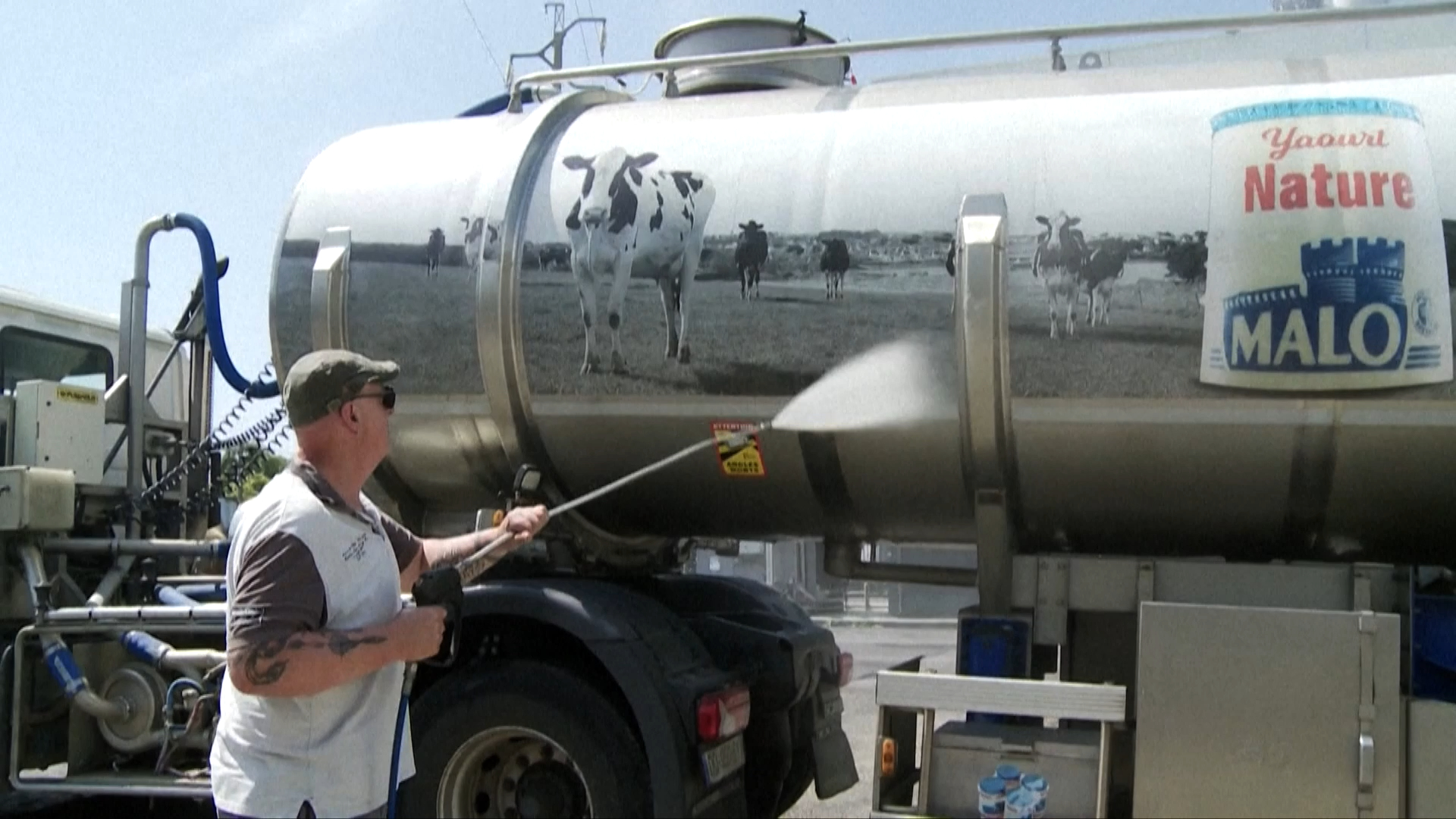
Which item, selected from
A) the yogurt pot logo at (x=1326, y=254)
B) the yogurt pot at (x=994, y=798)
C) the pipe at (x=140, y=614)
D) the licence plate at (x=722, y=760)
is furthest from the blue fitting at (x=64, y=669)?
the yogurt pot logo at (x=1326, y=254)

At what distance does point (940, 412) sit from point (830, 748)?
1.82m

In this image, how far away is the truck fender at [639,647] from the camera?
4.65 meters

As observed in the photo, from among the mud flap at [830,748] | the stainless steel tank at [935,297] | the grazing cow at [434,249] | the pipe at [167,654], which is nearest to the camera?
the stainless steel tank at [935,297]

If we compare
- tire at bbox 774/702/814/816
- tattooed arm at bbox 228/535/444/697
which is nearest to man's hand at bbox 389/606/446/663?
tattooed arm at bbox 228/535/444/697

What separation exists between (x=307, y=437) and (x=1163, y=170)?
2843 millimetres

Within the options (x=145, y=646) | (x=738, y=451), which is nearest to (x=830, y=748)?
(x=738, y=451)

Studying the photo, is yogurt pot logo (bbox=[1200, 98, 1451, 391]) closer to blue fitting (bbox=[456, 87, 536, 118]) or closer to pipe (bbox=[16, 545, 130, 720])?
blue fitting (bbox=[456, 87, 536, 118])

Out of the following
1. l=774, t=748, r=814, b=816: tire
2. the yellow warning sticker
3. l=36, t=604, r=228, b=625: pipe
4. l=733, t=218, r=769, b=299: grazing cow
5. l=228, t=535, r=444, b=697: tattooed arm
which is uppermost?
l=733, t=218, r=769, b=299: grazing cow

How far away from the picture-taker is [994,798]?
4.15m

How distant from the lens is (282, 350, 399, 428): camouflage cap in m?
3.06

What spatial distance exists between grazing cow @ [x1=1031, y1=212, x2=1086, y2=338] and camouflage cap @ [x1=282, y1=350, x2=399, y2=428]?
2.30 m

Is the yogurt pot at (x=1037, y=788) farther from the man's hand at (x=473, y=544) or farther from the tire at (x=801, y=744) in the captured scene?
the man's hand at (x=473, y=544)

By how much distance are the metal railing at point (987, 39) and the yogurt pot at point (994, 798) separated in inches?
102

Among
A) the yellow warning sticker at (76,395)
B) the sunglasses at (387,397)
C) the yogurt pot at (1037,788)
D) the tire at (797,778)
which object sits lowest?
the tire at (797,778)
